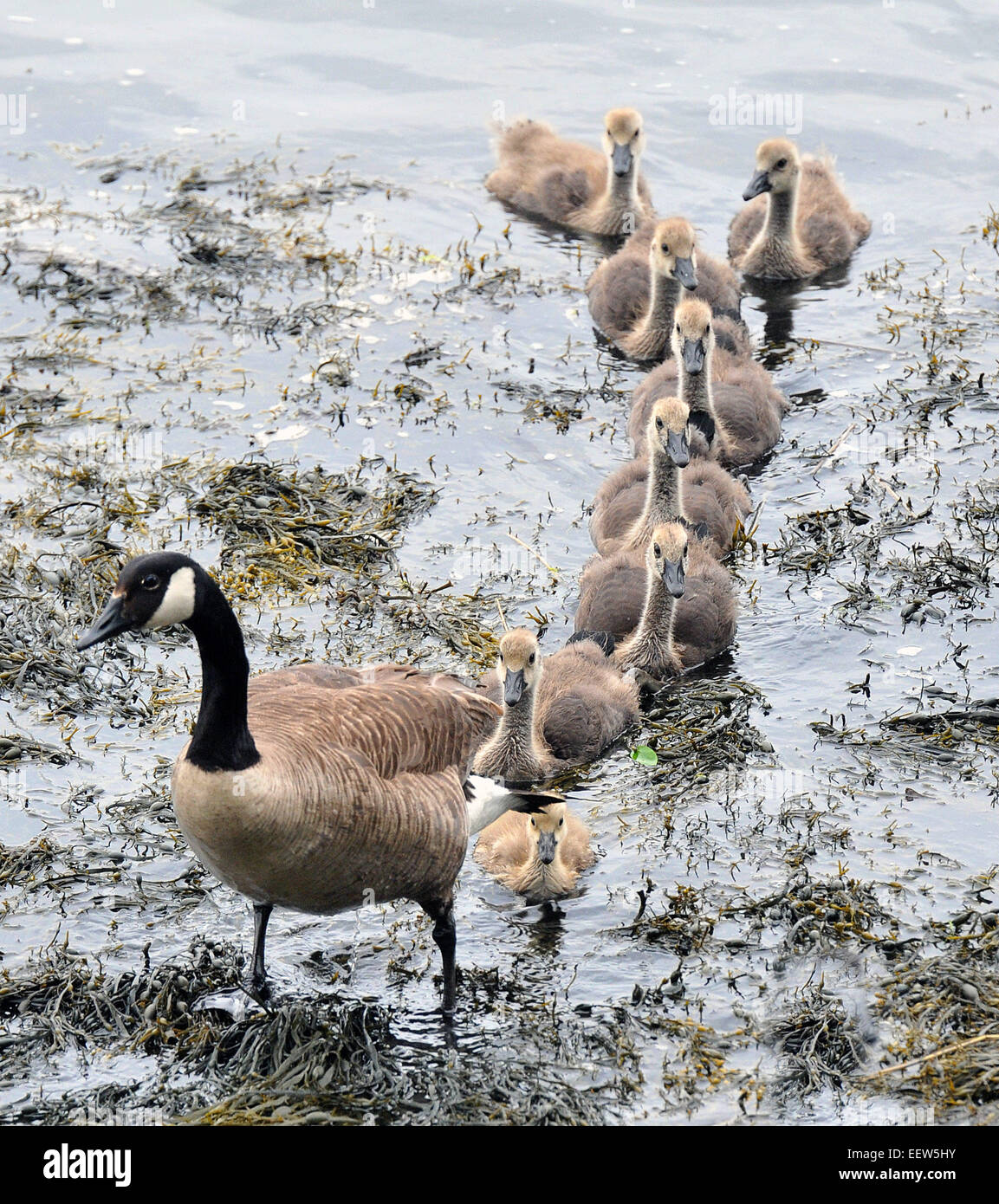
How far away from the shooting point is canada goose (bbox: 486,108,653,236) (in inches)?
537

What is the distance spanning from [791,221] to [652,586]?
5842 mm

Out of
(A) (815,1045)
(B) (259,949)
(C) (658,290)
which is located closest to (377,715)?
(B) (259,949)

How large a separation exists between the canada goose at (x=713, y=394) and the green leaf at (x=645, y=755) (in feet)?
8.80

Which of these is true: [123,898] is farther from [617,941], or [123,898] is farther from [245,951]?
[617,941]

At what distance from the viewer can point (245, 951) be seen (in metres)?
6.73

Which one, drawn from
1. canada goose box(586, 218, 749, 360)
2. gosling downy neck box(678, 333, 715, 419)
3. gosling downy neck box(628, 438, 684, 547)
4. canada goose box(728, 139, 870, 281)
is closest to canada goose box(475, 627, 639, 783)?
gosling downy neck box(628, 438, 684, 547)

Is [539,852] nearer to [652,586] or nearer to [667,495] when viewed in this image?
[652,586]

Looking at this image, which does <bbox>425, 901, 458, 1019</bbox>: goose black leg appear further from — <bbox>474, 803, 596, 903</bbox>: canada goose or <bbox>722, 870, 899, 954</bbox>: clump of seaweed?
<bbox>722, 870, 899, 954</bbox>: clump of seaweed

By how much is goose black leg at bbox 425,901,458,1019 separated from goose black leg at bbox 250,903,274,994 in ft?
2.25

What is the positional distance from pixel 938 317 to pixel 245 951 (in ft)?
28.0

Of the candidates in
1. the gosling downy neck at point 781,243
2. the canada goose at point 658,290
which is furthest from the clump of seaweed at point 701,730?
the gosling downy neck at point 781,243

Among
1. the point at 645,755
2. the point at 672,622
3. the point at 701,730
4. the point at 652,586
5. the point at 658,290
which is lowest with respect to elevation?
the point at 645,755

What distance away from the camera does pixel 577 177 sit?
14328 millimetres
